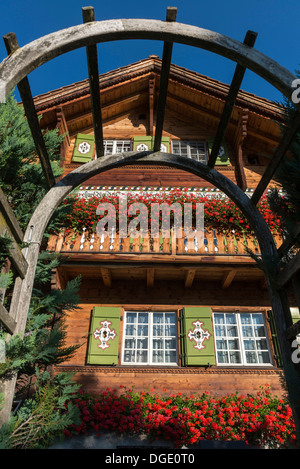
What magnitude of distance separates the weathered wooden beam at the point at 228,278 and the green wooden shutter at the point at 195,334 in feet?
2.64

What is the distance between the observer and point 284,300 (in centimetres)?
338

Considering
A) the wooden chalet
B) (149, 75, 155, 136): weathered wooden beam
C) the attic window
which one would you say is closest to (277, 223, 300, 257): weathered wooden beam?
the wooden chalet

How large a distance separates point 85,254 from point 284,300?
6.09 m

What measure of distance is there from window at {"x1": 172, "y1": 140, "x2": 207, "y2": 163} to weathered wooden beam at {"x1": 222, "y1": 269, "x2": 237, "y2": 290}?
17.2 feet

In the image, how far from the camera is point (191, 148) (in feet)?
43.9

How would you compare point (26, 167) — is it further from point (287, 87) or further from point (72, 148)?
point (72, 148)

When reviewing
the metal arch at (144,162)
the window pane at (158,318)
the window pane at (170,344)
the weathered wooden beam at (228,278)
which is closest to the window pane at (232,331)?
the weathered wooden beam at (228,278)

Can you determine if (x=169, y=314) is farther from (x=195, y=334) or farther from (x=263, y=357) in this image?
(x=263, y=357)

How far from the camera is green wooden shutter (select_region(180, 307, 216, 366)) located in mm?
8523

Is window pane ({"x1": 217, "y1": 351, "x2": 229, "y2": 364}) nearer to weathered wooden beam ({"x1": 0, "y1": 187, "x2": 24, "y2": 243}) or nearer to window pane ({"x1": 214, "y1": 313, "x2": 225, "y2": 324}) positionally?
window pane ({"x1": 214, "y1": 313, "x2": 225, "y2": 324})

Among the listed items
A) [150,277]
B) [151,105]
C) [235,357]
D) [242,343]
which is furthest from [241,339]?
[151,105]

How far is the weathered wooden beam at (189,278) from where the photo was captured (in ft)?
30.0

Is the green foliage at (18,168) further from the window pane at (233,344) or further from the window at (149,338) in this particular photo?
the window pane at (233,344)
